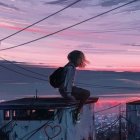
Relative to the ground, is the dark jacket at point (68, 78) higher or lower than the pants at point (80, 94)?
higher

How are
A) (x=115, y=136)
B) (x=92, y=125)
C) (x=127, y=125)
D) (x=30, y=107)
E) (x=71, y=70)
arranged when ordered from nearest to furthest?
(x=30, y=107)
(x=71, y=70)
(x=92, y=125)
(x=127, y=125)
(x=115, y=136)

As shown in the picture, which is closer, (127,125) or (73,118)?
(73,118)

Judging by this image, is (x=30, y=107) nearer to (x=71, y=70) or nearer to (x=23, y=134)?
(x=23, y=134)

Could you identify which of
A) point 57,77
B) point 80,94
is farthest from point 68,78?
point 80,94

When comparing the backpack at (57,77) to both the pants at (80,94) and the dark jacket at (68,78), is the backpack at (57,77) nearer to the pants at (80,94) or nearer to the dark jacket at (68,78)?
the dark jacket at (68,78)

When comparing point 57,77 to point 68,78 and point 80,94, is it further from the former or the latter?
point 80,94

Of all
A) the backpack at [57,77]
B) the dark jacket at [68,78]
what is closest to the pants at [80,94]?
the dark jacket at [68,78]

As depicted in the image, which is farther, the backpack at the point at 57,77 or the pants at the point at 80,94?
the pants at the point at 80,94

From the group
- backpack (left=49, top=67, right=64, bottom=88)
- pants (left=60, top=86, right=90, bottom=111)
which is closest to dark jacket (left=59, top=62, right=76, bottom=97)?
backpack (left=49, top=67, right=64, bottom=88)

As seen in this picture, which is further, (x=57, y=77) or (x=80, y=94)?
(x=80, y=94)

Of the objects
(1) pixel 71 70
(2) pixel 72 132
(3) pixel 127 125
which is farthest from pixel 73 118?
(3) pixel 127 125

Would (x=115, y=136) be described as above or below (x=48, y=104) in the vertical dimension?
below

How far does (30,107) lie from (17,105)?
33cm

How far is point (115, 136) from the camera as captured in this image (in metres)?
34.7
